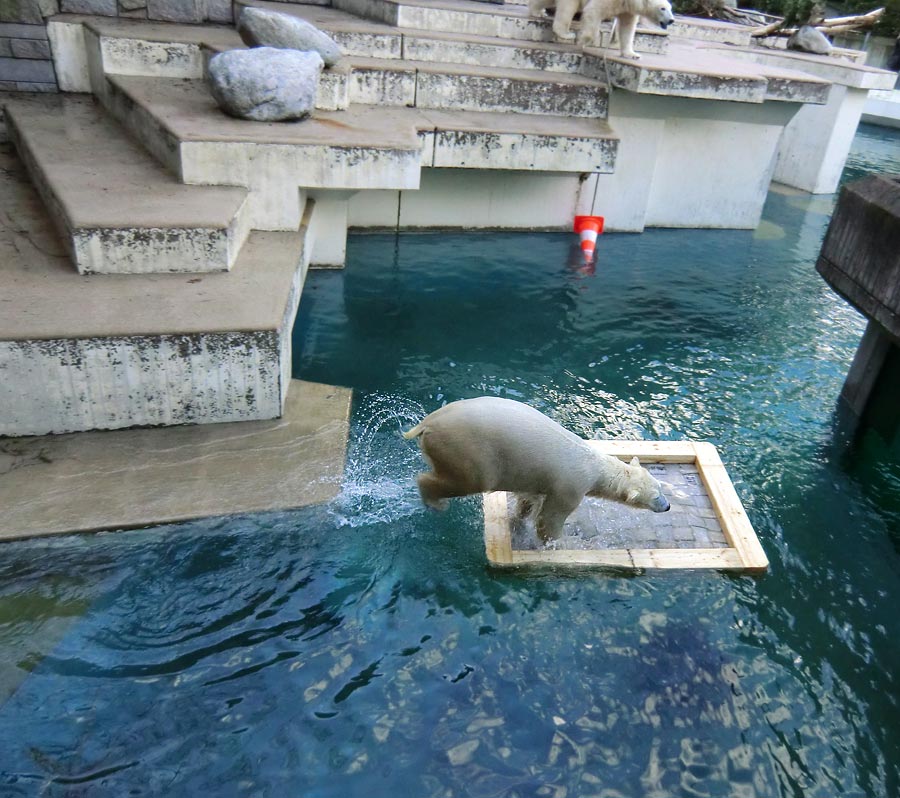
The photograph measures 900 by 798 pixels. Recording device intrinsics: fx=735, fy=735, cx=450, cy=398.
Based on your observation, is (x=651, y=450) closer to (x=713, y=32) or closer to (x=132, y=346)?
(x=132, y=346)

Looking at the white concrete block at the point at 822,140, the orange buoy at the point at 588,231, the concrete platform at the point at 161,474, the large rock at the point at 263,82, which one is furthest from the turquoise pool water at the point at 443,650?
the white concrete block at the point at 822,140

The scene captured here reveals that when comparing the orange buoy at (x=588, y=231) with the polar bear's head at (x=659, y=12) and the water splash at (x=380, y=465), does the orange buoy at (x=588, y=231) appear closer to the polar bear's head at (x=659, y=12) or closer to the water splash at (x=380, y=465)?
the polar bear's head at (x=659, y=12)

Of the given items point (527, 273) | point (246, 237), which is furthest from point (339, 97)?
point (527, 273)

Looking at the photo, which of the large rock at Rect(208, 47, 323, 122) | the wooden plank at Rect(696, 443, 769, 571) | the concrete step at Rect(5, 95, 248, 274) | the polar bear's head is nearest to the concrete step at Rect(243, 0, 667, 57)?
the polar bear's head

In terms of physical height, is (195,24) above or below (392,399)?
above

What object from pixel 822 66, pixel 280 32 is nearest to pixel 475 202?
pixel 280 32

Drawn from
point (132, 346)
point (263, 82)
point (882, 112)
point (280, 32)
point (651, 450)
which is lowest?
point (651, 450)

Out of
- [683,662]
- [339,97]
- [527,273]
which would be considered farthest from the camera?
[527,273]

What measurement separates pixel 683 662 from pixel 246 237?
4809mm

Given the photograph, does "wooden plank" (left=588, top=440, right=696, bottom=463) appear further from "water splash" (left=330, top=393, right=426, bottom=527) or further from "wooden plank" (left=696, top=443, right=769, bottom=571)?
"water splash" (left=330, top=393, right=426, bottom=527)

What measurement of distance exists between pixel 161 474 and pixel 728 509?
382 centimetres

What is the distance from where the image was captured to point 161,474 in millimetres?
4719

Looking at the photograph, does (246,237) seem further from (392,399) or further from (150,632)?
(150,632)

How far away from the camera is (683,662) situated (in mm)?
4070
